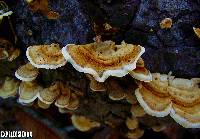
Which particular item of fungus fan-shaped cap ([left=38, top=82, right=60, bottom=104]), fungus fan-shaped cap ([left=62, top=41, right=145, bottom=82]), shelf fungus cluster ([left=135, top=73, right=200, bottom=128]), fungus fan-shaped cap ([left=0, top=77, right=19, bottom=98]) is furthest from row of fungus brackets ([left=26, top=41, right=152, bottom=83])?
fungus fan-shaped cap ([left=0, top=77, right=19, bottom=98])

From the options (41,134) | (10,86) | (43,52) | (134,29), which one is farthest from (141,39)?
(41,134)

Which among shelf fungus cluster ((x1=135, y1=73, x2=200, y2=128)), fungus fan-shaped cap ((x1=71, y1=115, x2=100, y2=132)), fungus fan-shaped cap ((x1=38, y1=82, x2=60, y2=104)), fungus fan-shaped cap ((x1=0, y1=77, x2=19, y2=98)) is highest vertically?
shelf fungus cluster ((x1=135, y1=73, x2=200, y2=128))

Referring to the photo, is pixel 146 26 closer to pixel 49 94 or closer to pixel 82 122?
pixel 49 94

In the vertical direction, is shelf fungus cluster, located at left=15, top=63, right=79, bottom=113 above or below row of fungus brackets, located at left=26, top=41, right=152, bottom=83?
below

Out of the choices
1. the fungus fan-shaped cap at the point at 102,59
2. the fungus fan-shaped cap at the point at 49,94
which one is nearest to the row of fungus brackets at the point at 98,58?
the fungus fan-shaped cap at the point at 102,59

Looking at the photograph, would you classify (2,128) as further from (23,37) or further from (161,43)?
(161,43)

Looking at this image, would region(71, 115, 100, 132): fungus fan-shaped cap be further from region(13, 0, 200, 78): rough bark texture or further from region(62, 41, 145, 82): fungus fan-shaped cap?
region(62, 41, 145, 82): fungus fan-shaped cap

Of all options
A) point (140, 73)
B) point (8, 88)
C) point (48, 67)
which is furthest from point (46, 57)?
point (8, 88)
